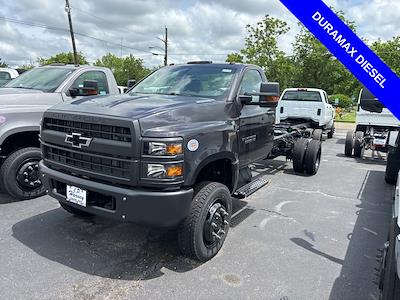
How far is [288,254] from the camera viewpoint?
13.0 ft

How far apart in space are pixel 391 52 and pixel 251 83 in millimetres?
38531

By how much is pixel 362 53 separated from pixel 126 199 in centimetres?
221

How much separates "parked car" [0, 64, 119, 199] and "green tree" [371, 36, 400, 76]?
3695 centimetres

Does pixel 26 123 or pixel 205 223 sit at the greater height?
pixel 26 123

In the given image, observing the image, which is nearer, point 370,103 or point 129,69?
point 370,103

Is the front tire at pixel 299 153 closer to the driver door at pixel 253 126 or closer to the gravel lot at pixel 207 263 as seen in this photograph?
the gravel lot at pixel 207 263

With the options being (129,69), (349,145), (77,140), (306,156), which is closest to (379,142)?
(349,145)

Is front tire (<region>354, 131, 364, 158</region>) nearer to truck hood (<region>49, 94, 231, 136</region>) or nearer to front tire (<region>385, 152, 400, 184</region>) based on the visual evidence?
front tire (<region>385, 152, 400, 184</region>)

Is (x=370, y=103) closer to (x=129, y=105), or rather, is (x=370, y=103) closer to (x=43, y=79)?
(x=129, y=105)

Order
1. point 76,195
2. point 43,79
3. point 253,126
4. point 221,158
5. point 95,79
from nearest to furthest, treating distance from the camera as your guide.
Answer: point 76,195
point 221,158
point 253,126
point 43,79
point 95,79

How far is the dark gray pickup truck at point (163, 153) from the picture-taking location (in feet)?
10.3

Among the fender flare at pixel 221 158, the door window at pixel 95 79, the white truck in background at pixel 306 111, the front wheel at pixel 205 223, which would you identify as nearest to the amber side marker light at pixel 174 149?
the fender flare at pixel 221 158

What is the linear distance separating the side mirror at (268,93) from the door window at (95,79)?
3437 millimetres

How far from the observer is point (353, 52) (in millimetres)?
2508
